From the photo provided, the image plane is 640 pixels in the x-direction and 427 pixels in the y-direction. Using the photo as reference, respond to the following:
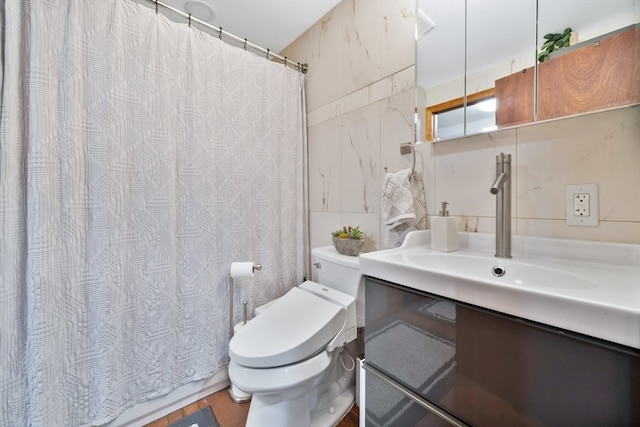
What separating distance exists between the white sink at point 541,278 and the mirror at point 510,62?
0.41 m

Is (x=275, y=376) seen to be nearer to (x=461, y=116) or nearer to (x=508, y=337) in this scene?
(x=508, y=337)

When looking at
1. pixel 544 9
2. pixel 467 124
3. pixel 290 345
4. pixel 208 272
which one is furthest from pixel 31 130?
pixel 544 9

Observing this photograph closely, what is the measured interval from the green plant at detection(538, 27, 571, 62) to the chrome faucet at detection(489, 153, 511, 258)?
327mm

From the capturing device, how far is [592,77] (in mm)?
725

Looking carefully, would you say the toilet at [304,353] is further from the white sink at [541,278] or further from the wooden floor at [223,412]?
the white sink at [541,278]

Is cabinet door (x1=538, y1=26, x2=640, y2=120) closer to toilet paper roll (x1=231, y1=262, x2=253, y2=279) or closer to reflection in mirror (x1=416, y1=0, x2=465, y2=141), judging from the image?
reflection in mirror (x1=416, y1=0, x2=465, y2=141)

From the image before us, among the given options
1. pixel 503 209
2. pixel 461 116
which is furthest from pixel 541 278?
pixel 461 116

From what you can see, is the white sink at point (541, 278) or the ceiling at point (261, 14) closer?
the white sink at point (541, 278)

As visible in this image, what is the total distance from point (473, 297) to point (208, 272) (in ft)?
4.08

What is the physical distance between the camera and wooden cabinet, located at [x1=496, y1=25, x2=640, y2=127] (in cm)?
68

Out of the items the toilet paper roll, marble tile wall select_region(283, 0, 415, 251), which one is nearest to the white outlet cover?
marble tile wall select_region(283, 0, 415, 251)

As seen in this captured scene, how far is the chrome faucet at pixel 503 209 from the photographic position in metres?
0.82

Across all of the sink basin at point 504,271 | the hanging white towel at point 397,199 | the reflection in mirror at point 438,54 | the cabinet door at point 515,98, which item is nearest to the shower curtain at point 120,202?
the hanging white towel at point 397,199

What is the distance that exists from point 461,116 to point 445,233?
473 millimetres
